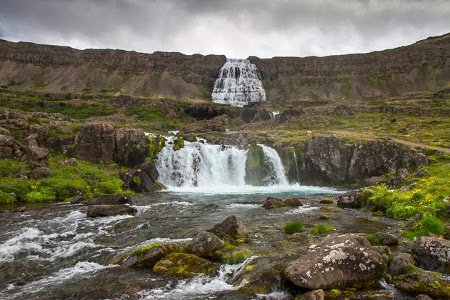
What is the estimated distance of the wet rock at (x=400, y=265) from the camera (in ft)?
45.8

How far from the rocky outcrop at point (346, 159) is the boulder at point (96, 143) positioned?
103ft

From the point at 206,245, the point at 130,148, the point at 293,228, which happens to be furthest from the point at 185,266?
the point at 130,148

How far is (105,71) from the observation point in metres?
179

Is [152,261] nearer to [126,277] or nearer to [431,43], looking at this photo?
[126,277]

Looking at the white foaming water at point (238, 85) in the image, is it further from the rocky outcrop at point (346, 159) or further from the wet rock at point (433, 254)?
the wet rock at point (433, 254)

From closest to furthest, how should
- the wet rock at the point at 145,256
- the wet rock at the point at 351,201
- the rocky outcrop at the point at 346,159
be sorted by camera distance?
the wet rock at the point at 145,256 < the wet rock at the point at 351,201 < the rocky outcrop at the point at 346,159

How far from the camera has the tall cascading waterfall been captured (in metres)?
62.4

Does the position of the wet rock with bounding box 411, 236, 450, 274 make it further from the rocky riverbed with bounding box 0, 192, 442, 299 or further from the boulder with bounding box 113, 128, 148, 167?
the boulder with bounding box 113, 128, 148, 167

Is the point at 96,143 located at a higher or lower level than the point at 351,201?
higher

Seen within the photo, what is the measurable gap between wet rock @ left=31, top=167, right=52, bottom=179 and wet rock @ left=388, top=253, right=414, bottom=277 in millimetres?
40933

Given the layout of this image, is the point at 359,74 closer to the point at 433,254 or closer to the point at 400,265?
the point at 433,254

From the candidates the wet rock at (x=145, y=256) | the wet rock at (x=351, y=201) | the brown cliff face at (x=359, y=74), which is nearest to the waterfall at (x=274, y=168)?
the wet rock at (x=351, y=201)

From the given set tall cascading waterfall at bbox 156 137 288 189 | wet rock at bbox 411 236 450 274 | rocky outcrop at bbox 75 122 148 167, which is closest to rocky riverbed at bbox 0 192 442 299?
wet rock at bbox 411 236 450 274

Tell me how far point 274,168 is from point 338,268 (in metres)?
53.0
